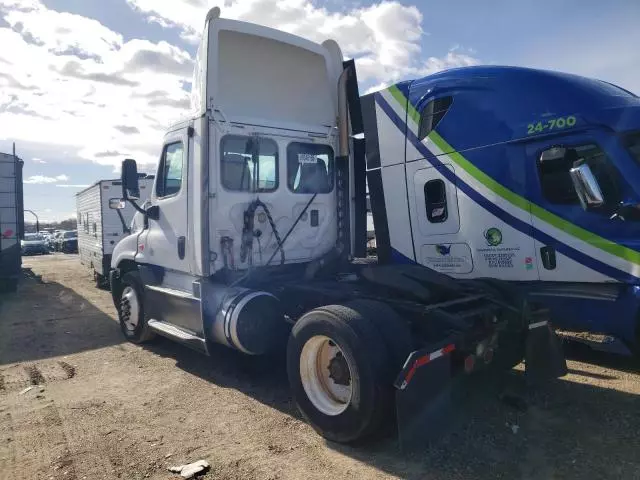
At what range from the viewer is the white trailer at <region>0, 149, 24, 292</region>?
1375 centimetres

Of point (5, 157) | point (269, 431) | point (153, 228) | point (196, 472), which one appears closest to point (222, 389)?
point (269, 431)

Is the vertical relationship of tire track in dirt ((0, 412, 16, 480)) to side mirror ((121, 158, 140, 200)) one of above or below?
below

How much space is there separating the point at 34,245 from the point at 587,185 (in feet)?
121

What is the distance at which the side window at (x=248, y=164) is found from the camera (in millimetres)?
5695

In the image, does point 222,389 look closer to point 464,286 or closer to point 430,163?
point 464,286

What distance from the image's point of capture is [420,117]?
6664mm

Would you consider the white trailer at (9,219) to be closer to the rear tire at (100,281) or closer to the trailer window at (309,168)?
the rear tire at (100,281)

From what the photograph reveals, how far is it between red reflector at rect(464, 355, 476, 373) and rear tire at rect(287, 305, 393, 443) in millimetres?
727

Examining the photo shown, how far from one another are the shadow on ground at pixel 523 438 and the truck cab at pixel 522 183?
0.97m

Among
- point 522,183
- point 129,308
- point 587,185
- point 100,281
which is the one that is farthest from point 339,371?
point 100,281

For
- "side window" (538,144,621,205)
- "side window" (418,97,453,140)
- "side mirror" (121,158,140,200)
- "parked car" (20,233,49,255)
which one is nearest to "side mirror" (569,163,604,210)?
"side window" (538,144,621,205)

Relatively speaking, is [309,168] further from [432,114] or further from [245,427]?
[245,427]

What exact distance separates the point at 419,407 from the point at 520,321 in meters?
1.65

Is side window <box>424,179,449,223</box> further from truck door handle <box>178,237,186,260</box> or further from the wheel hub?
truck door handle <box>178,237,186,260</box>
